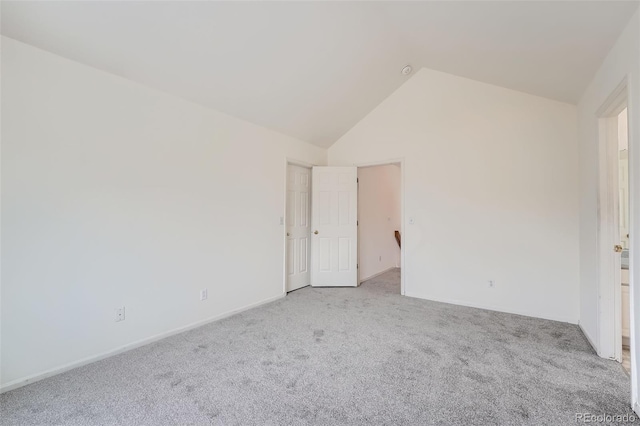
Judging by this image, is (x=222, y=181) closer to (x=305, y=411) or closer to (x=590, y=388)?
(x=305, y=411)

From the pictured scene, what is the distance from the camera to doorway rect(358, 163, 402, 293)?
508cm

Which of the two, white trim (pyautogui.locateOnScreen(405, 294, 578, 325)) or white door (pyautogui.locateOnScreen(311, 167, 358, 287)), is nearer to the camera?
white trim (pyautogui.locateOnScreen(405, 294, 578, 325))

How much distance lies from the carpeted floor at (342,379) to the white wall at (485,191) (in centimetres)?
58

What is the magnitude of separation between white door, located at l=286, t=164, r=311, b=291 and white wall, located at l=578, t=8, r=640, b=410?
3368mm

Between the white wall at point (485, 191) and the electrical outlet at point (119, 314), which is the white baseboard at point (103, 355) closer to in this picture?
the electrical outlet at point (119, 314)

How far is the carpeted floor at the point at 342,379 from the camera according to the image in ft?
5.24

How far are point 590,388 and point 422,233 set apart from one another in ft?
7.49

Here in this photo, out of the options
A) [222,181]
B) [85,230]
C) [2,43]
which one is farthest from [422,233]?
[2,43]

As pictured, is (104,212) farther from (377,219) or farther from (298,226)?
(377,219)

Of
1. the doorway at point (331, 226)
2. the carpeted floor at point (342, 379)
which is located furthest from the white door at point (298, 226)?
the carpeted floor at point (342, 379)

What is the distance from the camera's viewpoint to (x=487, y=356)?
88.5 inches

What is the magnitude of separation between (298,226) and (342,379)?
107 inches

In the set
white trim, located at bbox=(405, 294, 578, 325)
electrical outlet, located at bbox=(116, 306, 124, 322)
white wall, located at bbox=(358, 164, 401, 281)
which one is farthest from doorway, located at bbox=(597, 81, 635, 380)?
electrical outlet, located at bbox=(116, 306, 124, 322)

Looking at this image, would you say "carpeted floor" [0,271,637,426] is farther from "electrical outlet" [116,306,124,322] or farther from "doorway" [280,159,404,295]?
"doorway" [280,159,404,295]
